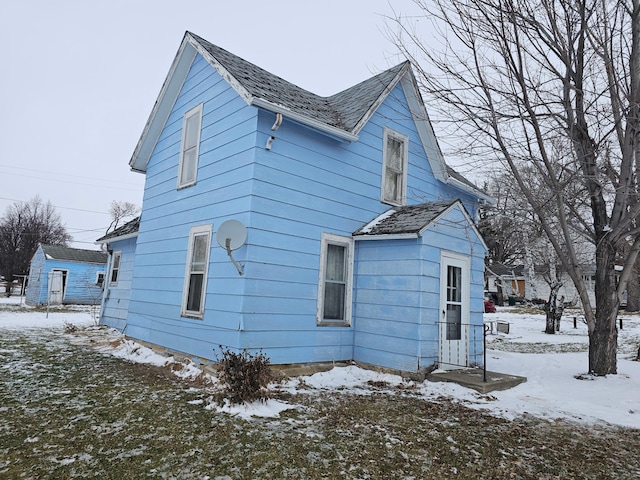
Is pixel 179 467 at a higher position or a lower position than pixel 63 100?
lower

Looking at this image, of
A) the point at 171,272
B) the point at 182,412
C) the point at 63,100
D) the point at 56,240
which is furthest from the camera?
the point at 63,100

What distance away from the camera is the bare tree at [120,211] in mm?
49438

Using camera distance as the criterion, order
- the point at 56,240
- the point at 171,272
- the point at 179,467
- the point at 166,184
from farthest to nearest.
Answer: the point at 56,240
the point at 166,184
the point at 171,272
the point at 179,467

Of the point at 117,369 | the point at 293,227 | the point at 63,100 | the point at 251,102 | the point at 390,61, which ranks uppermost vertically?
the point at 63,100

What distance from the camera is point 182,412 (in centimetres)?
507

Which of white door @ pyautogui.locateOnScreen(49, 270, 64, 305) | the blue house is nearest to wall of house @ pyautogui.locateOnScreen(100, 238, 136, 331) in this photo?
the blue house

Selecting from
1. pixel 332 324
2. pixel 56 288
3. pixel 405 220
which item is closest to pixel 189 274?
pixel 332 324

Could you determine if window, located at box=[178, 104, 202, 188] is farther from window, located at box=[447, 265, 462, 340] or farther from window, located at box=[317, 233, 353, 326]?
window, located at box=[447, 265, 462, 340]

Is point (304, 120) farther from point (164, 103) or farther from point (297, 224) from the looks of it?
point (164, 103)

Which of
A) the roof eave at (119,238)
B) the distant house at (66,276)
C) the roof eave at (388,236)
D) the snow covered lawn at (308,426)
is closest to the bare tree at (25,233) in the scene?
the distant house at (66,276)

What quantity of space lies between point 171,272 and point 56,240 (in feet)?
183

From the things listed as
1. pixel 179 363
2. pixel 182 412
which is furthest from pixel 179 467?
pixel 179 363

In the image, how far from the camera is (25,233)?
1844 inches

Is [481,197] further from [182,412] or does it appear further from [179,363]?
[182,412]
